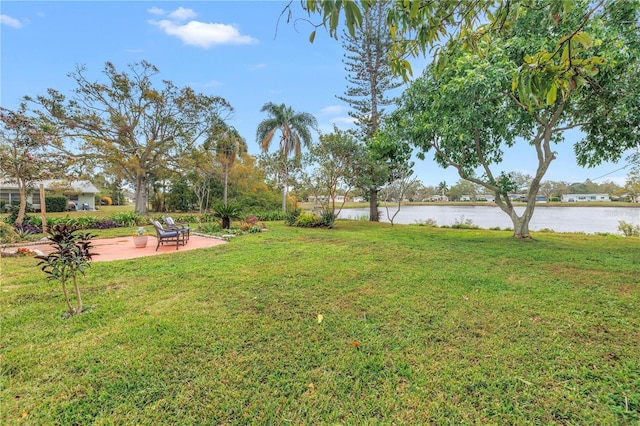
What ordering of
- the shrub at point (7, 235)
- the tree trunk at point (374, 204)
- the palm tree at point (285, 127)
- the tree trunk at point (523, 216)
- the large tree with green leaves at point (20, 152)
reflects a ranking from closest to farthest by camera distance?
the shrub at point (7, 235), the tree trunk at point (523, 216), the large tree with green leaves at point (20, 152), the tree trunk at point (374, 204), the palm tree at point (285, 127)

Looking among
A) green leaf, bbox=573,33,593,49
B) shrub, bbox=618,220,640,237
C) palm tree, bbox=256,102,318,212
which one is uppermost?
palm tree, bbox=256,102,318,212

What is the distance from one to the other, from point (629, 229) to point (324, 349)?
47.3ft

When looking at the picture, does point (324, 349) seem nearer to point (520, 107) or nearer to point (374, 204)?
point (520, 107)

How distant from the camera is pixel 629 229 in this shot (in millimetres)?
10422

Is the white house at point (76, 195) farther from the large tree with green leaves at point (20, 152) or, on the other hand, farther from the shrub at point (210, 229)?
the shrub at point (210, 229)

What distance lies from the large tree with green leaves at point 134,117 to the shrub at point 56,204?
10.6 m

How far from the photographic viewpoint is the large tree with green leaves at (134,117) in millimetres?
13852

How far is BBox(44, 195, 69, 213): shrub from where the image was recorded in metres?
21.1

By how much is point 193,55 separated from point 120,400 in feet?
33.4

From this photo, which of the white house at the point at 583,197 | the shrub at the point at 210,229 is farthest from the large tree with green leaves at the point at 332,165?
the white house at the point at 583,197

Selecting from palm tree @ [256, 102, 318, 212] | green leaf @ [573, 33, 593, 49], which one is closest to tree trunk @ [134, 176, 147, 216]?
palm tree @ [256, 102, 318, 212]

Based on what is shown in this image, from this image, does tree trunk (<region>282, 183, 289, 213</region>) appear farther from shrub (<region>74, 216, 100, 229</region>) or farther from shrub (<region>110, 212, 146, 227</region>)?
shrub (<region>74, 216, 100, 229</region>)

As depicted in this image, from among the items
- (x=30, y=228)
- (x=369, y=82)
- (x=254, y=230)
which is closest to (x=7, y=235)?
(x=30, y=228)

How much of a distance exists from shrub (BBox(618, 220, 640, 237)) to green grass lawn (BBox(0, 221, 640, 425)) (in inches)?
365
